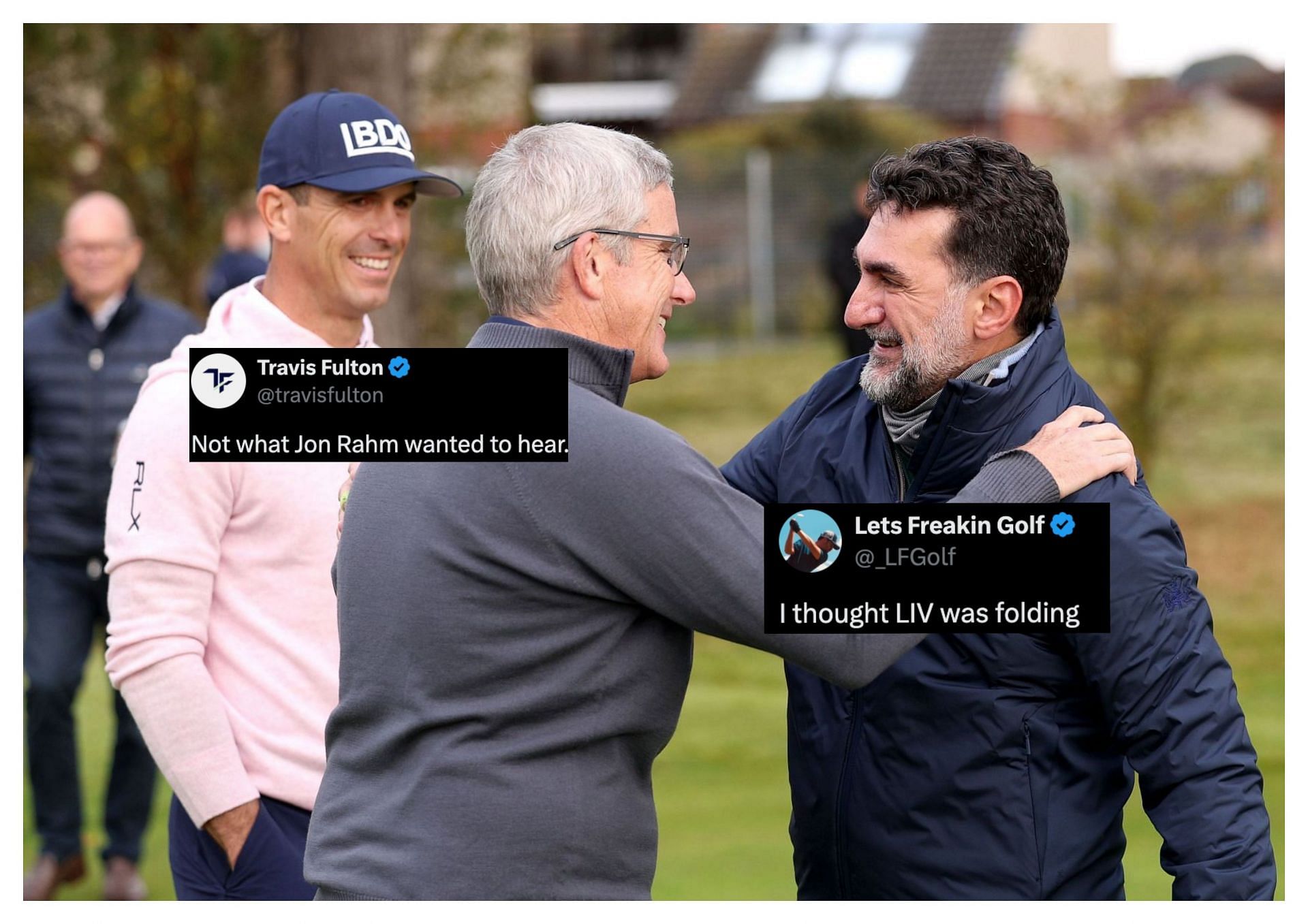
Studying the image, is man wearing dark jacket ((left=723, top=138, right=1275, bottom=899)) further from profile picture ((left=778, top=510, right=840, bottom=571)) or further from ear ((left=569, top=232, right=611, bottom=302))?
ear ((left=569, top=232, right=611, bottom=302))

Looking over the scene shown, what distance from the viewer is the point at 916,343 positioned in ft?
8.76

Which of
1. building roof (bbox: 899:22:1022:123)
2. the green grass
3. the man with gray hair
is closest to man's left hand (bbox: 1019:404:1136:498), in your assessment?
the man with gray hair

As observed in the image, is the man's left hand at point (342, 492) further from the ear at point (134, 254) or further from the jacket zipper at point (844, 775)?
the ear at point (134, 254)

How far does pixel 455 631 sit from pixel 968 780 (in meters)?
0.90

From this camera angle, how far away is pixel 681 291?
8.12ft

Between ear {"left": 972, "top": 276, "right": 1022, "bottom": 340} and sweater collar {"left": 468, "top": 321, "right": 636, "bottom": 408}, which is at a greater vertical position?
ear {"left": 972, "top": 276, "right": 1022, "bottom": 340}

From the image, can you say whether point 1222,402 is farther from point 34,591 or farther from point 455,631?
point 455,631

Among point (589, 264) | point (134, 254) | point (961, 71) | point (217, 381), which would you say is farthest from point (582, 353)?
point (961, 71)

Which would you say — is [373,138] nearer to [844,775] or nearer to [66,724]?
[844,775]

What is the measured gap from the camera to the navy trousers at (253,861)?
3.04 metres

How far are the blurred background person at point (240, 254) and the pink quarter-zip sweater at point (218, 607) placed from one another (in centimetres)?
519
